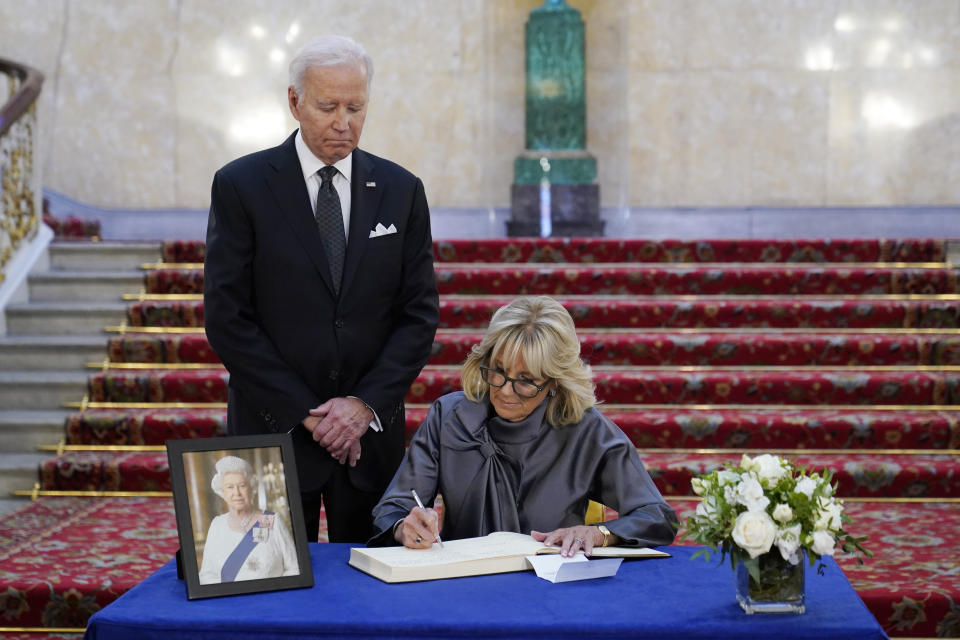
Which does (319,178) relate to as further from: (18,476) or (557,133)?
Answer: (557,133)

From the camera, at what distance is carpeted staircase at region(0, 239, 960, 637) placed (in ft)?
13.4

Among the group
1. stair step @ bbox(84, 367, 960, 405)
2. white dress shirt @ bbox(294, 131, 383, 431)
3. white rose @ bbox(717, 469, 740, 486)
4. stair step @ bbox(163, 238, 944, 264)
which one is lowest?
stair step @ bbox(84, 367, 960, 405)

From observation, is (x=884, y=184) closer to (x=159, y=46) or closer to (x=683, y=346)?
(x=683, y=346)

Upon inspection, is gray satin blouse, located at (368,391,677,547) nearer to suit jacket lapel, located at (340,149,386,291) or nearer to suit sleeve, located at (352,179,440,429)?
suit sleeve, located at (352,179,440,429)

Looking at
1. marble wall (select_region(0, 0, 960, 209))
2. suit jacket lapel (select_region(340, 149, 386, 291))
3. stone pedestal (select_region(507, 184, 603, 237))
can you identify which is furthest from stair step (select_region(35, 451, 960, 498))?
marble wall (select_region(0, 0, 960, 209))

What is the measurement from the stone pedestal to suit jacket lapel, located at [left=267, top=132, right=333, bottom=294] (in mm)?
6099

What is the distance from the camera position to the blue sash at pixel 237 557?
206 centimetres

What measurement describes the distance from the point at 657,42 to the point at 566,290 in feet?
10.9

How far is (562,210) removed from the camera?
8.69m

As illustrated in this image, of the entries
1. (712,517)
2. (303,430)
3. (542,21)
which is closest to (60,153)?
(542,21)

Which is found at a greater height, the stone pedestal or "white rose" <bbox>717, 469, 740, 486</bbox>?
the stone pedestal

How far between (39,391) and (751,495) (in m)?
4.63

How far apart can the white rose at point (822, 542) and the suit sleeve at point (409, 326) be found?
1.02 metres

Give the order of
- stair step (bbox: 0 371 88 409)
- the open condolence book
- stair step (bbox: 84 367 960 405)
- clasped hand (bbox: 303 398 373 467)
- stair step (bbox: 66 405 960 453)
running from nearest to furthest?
the open condolence book → clasped hand (bbox: 303 398 373 467) → stair step (bbox: 66 405 960 453) → stair step (bbox: 84 367 960 405) → stair step (bbox: 0 371 88 409)
